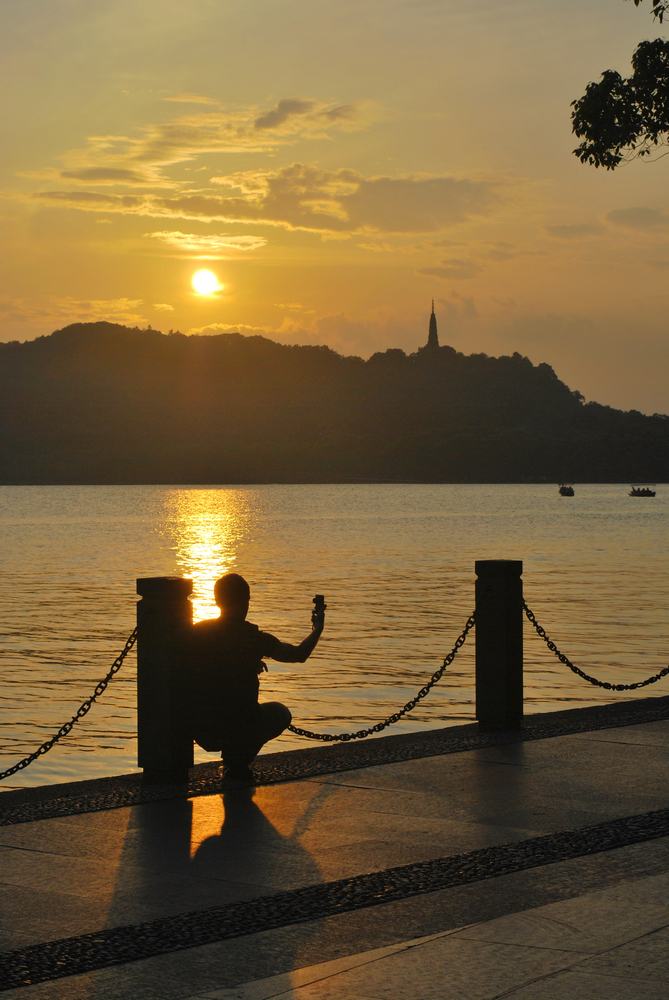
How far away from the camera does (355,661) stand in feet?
77.3

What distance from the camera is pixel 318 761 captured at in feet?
30.4

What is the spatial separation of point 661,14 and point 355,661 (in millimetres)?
12132

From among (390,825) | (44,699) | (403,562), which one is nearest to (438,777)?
(390,825)

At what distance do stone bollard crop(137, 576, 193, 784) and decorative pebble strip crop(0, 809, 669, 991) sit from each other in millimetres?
2488

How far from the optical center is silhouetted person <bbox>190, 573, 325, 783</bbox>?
8.38m

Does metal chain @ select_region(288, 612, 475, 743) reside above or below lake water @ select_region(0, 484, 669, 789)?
above

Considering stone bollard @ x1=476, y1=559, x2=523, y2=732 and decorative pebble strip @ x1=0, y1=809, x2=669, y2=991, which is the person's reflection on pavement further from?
stone bollard @ x1=476, y1=559, x2=523, y2=732

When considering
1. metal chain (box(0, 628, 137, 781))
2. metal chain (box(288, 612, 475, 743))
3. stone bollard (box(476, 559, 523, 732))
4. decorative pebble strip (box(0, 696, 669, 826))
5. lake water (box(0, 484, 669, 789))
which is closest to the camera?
decorative pebble strip (box(0, 696, 669, 826))

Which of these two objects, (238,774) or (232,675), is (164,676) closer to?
(232,675)

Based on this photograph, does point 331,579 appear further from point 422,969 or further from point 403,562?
point 422,969

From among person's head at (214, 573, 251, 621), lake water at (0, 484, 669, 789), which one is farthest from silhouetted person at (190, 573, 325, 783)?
lake water at (0, 484, 669, 789)

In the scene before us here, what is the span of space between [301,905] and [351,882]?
1.40 ft

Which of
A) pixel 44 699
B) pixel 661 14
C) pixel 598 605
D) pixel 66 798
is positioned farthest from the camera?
pixel 598 605

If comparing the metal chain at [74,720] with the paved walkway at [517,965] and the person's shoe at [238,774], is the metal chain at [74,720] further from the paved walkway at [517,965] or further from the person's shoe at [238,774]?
the paved walkway at [517,965]
